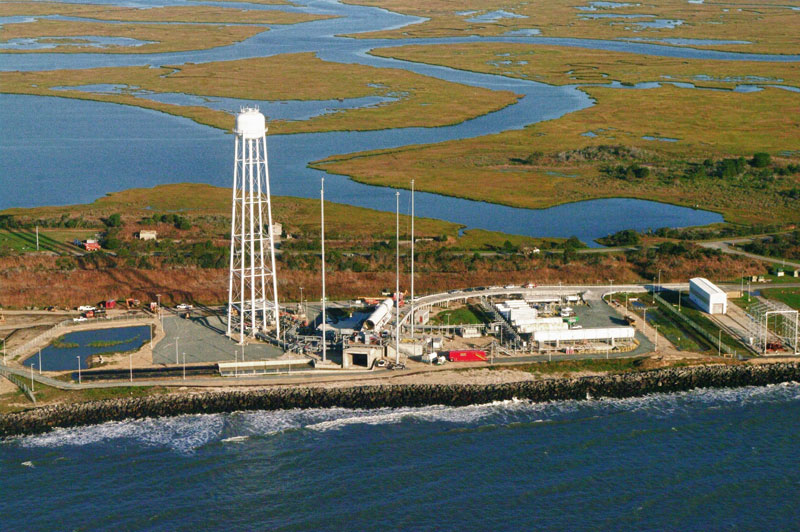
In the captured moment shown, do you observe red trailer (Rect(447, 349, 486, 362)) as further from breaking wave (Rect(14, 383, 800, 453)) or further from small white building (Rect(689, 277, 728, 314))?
small white building (Rect(689, 277, 728, 314))

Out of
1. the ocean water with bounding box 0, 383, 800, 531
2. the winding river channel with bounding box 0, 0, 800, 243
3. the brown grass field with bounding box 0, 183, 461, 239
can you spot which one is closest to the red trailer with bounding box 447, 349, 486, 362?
the ocean water with bounding box 0, 383, 800, 531

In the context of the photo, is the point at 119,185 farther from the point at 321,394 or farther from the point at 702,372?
the point at 702,372

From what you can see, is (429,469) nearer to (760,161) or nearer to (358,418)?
(358,418)

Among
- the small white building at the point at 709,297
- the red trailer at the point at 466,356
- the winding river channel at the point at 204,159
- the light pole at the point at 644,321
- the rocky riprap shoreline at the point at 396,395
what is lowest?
the rocky riprap shoreline at the point at 396,395

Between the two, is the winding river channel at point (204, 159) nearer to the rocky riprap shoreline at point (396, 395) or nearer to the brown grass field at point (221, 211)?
the brown grass field at point (221, 211)

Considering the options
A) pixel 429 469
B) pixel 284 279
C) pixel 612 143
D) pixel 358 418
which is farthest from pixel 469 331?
pixel 612 143

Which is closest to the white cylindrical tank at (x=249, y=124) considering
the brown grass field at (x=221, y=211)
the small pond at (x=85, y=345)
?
the small pond at (x=85, y=345)

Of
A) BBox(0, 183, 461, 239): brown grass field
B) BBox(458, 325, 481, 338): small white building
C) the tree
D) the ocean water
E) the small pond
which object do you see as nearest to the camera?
the ocean water
